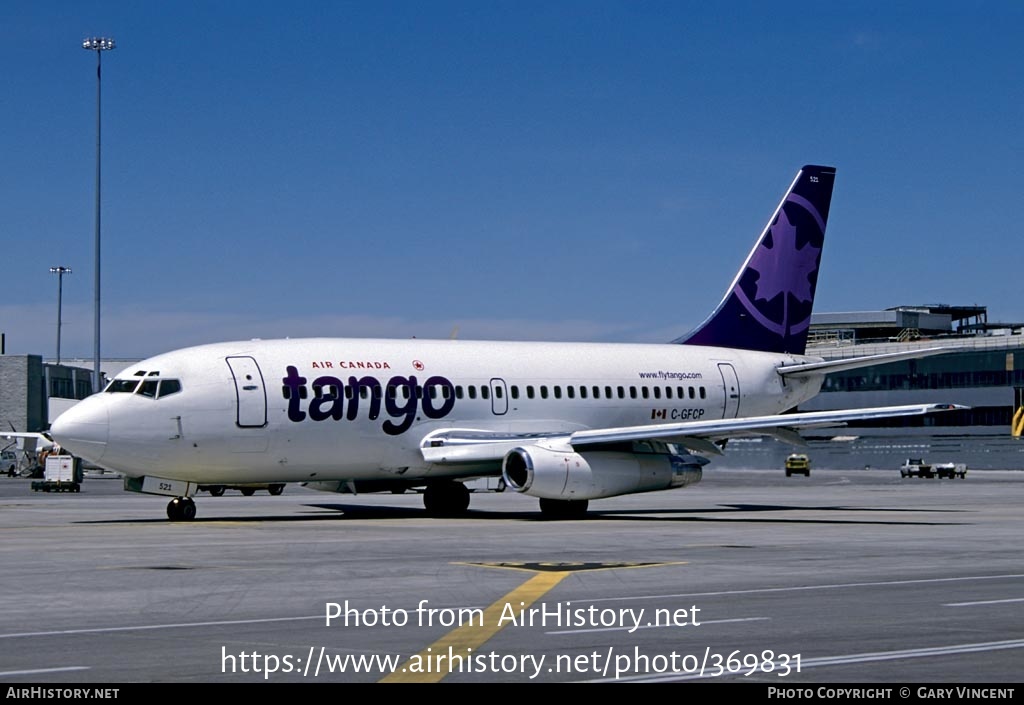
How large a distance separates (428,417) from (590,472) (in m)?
4.54

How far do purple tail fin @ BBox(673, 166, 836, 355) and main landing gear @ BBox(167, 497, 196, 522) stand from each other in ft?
56.7

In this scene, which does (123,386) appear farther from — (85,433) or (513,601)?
(513,601)

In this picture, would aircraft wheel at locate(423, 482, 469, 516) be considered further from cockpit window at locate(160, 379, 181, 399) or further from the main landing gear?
cockpit window at locate(160, 379, 181, 399)

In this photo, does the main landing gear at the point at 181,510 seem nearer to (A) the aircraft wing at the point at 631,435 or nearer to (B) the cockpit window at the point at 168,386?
(B) the cockpit window at the point at 168,386

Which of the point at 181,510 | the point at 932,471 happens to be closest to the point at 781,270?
the point at 181,510

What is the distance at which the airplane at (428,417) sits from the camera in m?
34.8

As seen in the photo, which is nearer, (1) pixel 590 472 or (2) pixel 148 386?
(2) pixel 148 386

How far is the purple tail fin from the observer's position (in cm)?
4681

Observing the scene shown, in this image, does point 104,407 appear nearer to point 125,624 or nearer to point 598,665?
point 125,624

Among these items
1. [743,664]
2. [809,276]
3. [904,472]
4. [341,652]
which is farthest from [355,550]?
[904,472]

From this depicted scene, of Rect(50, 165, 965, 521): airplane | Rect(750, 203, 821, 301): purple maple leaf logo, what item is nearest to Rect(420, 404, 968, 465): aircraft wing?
Rect(50, 165, 965, 521): airplane

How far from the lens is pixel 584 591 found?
709 inches

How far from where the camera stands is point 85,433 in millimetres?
33844

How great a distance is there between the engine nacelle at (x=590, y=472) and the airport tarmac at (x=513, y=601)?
5.73 feet
